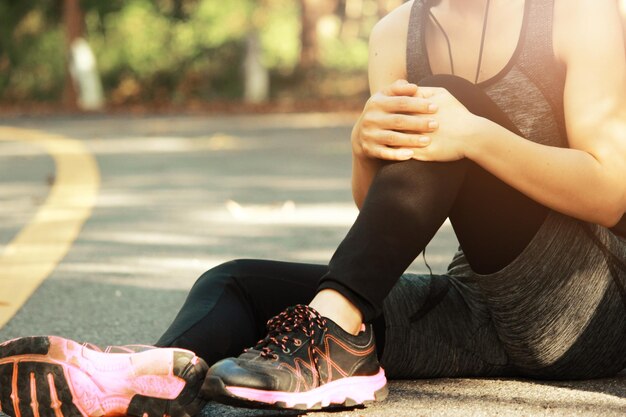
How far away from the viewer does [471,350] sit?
9.15ft

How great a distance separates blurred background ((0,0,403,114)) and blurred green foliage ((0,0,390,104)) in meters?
0.02

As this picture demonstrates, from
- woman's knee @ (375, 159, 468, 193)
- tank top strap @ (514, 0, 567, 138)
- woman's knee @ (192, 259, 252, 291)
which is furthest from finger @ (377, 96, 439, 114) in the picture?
woman's knee @ (192, 259, 252, 291)

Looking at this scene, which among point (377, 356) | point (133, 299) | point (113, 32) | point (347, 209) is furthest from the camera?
point (113, 32)

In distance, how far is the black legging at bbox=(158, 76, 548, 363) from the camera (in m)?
2.42

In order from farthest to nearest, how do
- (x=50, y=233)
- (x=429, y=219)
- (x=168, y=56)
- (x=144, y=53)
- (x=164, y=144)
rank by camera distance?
(x=144, y=53)
(x=168, y=56)
(x=164, y=144)
(x=50, y=233)
(x=429, y=219)

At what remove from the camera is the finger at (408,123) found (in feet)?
8.20

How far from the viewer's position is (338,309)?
95.8 inches

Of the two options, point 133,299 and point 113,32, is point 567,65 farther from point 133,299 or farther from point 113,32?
point 113,32

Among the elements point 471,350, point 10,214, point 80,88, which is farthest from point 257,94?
point 471,350

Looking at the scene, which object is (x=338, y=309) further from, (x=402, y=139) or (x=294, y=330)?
(x=402, y=139)

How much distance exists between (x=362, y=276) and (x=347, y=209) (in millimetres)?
4288

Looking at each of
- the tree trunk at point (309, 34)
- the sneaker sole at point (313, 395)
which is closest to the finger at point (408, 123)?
the sneaker sole at point (313, 395)

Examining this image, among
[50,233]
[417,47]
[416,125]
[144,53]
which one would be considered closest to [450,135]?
[416,125]

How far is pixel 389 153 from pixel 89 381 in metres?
0.77
